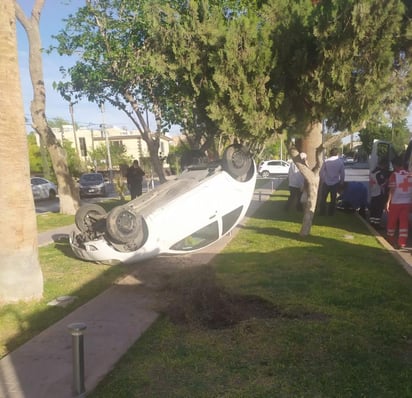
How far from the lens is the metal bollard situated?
2973 mm

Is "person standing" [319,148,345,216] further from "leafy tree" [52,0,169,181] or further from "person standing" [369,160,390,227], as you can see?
"leafy tree" [52,0,169,181]

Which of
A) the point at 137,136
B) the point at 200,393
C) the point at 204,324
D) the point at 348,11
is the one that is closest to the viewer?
the point at 200,393

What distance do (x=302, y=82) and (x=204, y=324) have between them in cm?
472

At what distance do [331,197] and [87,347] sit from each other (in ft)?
28.9

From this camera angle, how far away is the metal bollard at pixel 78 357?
2.97 metres

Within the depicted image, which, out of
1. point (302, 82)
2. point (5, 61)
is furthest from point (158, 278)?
point (302, 82)

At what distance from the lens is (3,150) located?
4.88m

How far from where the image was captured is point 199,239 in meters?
6.94

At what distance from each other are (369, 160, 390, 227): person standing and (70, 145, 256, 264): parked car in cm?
406

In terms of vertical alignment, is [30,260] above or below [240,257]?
above

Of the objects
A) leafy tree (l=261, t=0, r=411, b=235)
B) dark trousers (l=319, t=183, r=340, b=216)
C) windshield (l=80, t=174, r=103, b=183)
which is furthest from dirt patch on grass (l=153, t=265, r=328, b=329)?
windshield (l=80, t=174, r=103, b=183)

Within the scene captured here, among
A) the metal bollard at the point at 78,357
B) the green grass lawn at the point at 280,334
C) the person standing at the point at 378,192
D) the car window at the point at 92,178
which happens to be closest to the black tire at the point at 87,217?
the green grass lawn at the point at 280,334

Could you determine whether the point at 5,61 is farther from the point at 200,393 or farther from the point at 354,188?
the point at 354,188

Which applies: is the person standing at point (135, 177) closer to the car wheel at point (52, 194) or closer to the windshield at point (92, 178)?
the windshield at point (92, 178)
